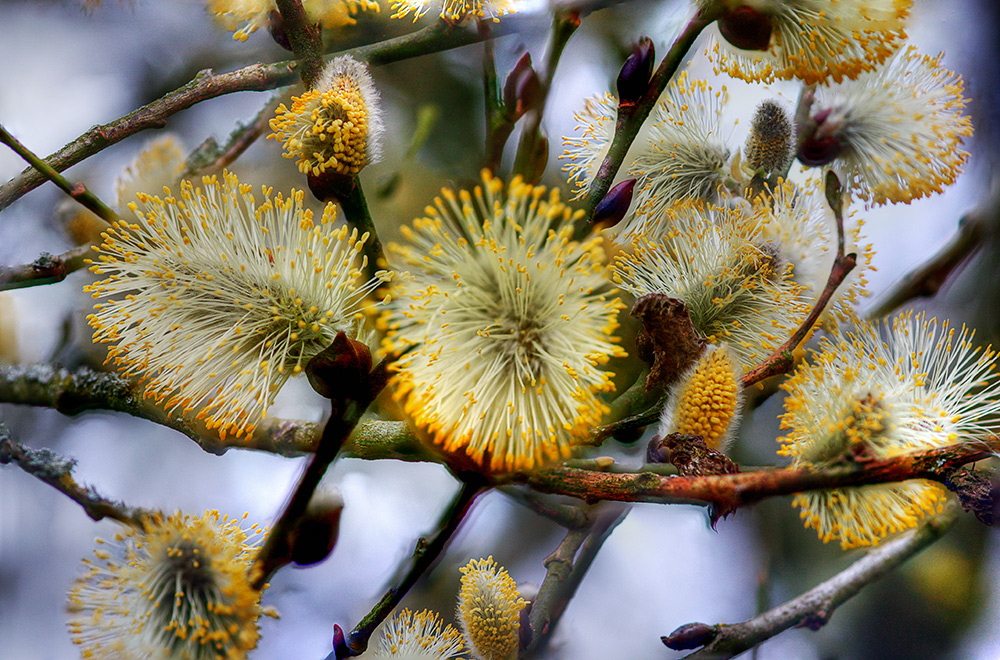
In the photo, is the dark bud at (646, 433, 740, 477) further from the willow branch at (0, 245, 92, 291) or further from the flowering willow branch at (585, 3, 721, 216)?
the willow branch at (0, 245, 92, 291)

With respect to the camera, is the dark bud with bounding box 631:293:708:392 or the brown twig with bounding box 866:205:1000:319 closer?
the dark bud with bounding box 631:293:708:392

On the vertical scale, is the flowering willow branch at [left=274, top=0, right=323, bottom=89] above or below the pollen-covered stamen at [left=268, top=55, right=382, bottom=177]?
above

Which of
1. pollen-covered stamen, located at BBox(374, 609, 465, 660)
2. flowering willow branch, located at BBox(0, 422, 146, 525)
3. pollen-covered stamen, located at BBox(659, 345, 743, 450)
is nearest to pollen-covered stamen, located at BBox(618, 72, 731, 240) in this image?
pollen-covered stamen, located at BBox(659, 345, 743, 450)

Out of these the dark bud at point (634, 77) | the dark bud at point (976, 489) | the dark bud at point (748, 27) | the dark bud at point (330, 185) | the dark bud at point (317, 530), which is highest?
the dark bud at point (748, 27)

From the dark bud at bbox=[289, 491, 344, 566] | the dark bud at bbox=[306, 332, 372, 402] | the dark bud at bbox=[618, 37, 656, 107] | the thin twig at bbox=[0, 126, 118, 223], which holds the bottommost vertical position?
the dark bud at bbox=[289, 491, 344, 566]

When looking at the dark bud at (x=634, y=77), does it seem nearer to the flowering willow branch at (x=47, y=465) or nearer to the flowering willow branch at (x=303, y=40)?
the flowering willow branch at (x=303, y=40)

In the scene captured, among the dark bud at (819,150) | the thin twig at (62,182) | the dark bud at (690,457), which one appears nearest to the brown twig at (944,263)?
the dark bud at (819,150)

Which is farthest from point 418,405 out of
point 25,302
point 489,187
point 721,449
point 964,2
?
point 964,2
